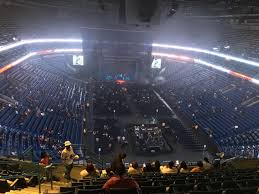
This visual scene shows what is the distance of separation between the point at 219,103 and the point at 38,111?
63.0 feet

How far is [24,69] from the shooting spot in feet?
132

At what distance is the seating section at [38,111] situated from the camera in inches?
946

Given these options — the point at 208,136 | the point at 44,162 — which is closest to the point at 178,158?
the point at 208,136

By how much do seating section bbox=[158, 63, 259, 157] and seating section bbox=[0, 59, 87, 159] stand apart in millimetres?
11570

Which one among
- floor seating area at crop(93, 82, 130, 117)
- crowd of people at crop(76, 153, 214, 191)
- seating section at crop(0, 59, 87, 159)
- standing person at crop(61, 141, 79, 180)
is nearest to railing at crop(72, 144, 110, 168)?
seating section at crop(0, 59, 87, 159)

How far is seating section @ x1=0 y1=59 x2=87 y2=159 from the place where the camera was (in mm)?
24031

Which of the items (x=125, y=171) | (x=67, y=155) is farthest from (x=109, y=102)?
(x=125, y=171)

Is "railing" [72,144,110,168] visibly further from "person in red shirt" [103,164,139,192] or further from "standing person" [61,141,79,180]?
"person in red shirt" [103,164,139,192]

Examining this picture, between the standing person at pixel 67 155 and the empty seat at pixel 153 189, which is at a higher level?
the standing person at pixel 67 155

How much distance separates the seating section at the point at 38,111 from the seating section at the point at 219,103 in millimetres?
11570

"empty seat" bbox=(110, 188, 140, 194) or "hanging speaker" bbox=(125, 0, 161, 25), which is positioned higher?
"hanging speaker" bbox=(125, 0, 161, 25)

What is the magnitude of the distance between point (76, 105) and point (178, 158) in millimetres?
12762

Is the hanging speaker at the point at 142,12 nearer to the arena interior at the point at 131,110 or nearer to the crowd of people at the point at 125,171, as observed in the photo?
the arena interior at the point at 131,110

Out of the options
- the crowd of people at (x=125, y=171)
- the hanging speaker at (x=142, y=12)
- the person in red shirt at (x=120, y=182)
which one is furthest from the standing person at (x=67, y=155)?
the hanging speaker at (x=142, y=12)
